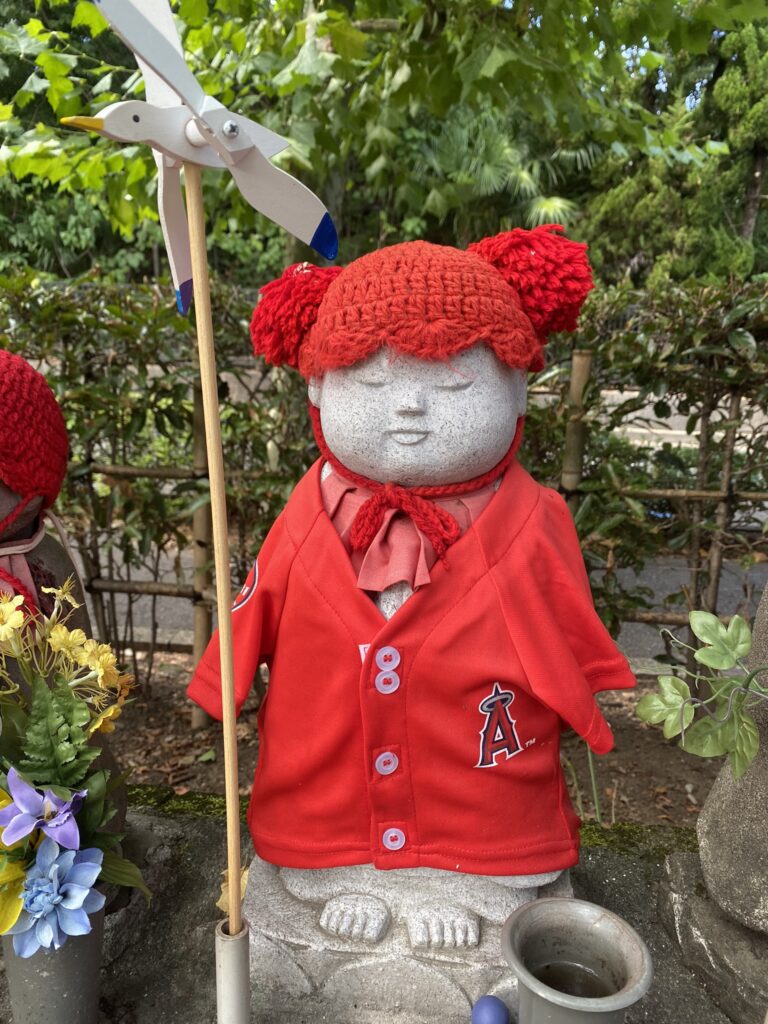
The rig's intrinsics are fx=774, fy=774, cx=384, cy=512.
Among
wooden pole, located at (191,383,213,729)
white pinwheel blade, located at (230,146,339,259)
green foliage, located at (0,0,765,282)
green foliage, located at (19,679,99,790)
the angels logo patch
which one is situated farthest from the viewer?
wooden pole, located at (191,383,213,729)

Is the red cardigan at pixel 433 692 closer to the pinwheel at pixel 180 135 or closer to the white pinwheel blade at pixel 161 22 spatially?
the pinwheel at pixel 180 135

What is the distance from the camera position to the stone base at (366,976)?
1.41m

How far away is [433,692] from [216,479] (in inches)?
25.2

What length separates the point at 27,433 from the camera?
147 cm

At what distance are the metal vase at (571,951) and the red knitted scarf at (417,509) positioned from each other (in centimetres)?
65

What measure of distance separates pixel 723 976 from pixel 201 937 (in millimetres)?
1082

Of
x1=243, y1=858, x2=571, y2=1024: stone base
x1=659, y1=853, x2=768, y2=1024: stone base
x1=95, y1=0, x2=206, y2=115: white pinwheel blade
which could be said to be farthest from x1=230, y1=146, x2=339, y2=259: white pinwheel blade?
x1=659, y1=853, x2=768, y2=1024: stone base

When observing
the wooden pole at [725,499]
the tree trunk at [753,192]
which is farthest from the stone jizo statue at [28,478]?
the tree trunk at [753,192]

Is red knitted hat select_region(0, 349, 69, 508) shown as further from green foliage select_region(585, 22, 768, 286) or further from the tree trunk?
the tree trunk

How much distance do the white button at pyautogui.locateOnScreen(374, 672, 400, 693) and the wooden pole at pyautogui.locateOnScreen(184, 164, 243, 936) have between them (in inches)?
13.9

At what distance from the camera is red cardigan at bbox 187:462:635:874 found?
1482mm

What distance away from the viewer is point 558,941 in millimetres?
1342

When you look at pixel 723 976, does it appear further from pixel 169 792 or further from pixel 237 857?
pixel 169 792

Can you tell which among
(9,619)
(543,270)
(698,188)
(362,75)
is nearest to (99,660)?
(9,619)
